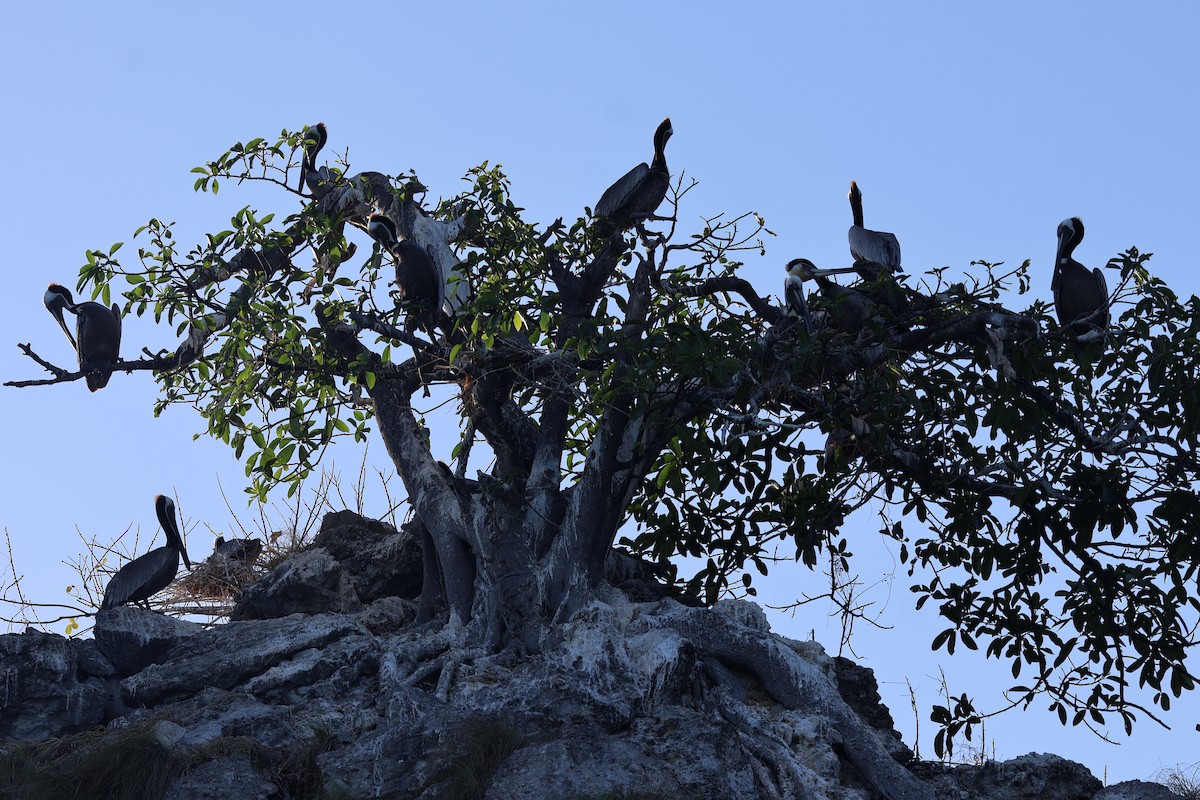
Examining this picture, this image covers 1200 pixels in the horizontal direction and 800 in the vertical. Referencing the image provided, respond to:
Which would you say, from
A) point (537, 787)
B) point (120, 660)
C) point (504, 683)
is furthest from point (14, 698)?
point (537, 787)

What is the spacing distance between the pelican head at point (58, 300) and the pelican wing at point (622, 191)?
5.12 m

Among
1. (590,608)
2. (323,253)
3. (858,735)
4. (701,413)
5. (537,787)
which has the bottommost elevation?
(537,787)

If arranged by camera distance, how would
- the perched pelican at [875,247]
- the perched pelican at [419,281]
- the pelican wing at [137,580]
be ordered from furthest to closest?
the perched pelican at [875,247], the perched pelican at [419,281], the pelican wing at [137,580]

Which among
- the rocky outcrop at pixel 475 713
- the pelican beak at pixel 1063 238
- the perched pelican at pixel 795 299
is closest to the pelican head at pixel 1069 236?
the pelican beak at pixel 1063 238

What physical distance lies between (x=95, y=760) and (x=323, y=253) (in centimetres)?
502

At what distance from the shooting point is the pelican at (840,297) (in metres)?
10.1

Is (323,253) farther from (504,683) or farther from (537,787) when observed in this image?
(537,787)

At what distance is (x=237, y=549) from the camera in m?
13.0

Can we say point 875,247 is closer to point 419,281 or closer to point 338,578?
point 419,281

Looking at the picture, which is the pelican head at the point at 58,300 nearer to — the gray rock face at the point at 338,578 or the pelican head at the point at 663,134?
the gray rock face at the point at 338,578

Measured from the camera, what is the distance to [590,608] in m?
10.6

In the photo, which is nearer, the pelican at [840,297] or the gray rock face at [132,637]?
the pelican at [840,297]

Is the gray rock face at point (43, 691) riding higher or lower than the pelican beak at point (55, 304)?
lower

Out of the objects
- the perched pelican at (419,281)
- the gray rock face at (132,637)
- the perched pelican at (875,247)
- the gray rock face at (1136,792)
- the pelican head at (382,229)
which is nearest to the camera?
the gray rock face at (1136,792)
